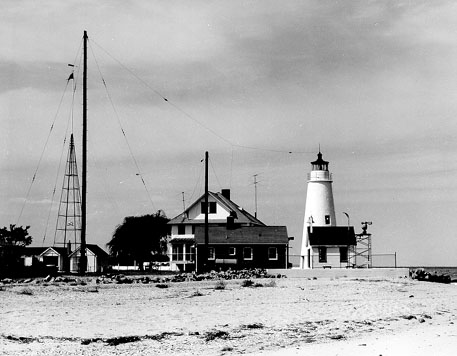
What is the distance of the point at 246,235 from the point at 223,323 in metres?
48.1

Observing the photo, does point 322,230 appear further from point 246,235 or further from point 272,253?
point 246,235

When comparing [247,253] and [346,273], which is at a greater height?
[247,253]

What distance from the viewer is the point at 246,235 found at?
218 ft

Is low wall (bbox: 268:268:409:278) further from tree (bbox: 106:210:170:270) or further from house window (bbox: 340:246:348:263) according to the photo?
tree (bbox: 106:210:170:270)

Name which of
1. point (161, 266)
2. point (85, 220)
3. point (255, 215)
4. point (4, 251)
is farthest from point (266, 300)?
point (255, 215)

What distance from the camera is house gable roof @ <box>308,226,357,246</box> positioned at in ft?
193

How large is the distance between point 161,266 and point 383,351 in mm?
61156

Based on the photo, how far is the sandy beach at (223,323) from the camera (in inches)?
578

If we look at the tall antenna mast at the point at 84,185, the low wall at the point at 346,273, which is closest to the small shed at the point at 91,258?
the low wall at the point at 346,273

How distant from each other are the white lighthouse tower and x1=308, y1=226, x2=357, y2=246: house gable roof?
9.07 feet

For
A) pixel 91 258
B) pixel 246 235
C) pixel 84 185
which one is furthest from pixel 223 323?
pixel 91 258

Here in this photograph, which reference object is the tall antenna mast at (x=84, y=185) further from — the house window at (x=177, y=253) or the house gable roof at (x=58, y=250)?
the house gable roof at (x=58, y=250)

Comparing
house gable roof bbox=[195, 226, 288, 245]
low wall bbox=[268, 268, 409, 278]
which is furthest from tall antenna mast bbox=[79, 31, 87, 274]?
house gable roof bbox=[195, 226, 288, 245]

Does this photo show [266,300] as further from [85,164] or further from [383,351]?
[85,164]
